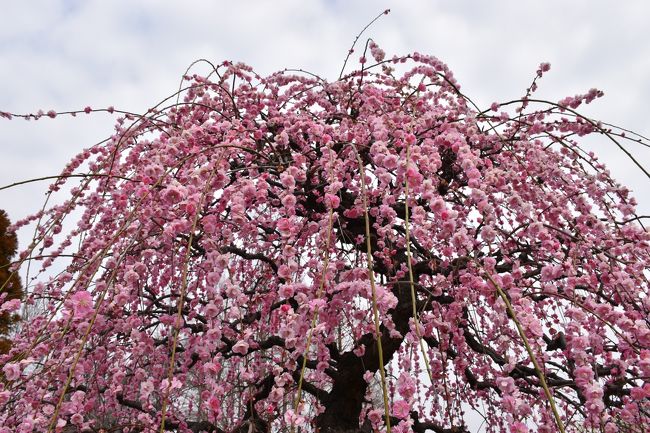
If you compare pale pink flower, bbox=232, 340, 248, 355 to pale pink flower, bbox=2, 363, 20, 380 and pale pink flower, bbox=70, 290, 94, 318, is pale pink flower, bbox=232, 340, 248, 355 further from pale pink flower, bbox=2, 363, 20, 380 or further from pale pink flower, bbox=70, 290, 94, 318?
pale pink flower, bbox=2, 363, 20, 380

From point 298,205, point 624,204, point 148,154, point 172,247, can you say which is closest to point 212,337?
point 172,247

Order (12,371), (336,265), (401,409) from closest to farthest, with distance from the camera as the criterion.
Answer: (401,409)
(12,371)
(336,265)

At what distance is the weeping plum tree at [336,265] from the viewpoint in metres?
1.80

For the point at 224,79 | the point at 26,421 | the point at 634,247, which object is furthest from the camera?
the point at 224,79

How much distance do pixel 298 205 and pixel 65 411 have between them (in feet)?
5.45

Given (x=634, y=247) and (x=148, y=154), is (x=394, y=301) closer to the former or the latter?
(x=634, y=247)

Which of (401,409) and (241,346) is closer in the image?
(401,409)

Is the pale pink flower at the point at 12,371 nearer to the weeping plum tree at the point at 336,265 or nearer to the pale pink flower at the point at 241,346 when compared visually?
the weeping plum tree at the point at 336,265

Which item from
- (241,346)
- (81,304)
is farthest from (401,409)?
(81,304)

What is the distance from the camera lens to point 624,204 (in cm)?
250

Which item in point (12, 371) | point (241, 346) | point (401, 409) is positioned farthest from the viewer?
point (241, 346)

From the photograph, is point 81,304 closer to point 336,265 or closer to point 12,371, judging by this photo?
point 12,371

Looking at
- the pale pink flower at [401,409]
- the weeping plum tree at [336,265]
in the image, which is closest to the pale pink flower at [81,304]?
the weeping plum tree at [336,265]

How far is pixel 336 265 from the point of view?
7.92 feet
